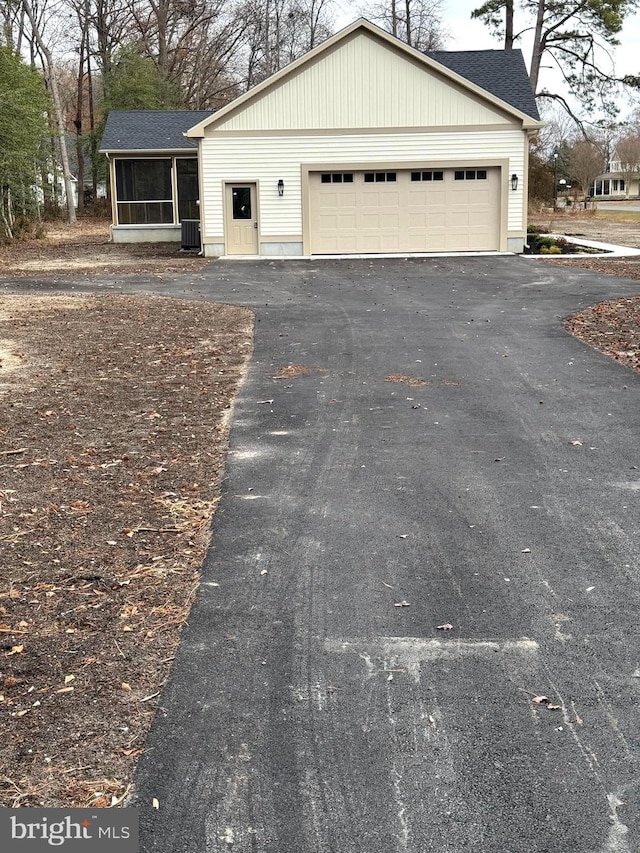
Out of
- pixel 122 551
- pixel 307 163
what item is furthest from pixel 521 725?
pixel 307 163

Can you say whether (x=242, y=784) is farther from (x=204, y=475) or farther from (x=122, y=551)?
(x=204, y=475)

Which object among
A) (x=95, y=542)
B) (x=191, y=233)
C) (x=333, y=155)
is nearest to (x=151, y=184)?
(x=191, y=233)

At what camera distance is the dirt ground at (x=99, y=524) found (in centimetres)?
335

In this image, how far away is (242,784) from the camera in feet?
10.0

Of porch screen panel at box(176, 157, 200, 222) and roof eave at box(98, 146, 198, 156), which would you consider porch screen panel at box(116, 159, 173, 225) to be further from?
roof eave at box(98, 146, 198, 156)

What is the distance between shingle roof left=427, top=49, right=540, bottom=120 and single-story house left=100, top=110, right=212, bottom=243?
889 centimetres

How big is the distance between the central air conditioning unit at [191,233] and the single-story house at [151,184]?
10.6 ft

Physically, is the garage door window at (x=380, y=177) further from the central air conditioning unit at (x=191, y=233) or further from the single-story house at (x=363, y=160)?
the central air conditioning unit at (x=191, y=233)

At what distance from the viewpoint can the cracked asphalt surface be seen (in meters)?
2.93

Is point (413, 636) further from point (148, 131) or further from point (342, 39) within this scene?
point (148, 131)

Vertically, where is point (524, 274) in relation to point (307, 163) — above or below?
below

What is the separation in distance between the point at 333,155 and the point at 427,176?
2.72 metres

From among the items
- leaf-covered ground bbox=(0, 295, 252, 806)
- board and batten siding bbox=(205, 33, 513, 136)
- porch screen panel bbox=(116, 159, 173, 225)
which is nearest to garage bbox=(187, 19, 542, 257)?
board and batten siding bbox=(205, 33, 513, 136)

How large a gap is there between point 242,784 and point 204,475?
12.0 feet
